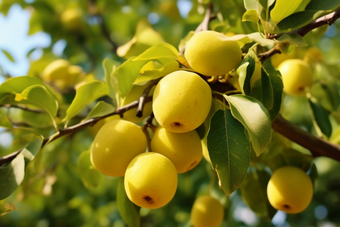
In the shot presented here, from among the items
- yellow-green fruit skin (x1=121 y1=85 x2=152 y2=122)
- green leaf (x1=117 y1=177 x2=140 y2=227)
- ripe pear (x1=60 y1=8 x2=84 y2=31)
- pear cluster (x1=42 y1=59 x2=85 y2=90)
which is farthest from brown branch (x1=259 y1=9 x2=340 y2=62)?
ripe pear (x1=60 y1=8 x2=84 y2=31)

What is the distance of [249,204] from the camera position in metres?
1.23

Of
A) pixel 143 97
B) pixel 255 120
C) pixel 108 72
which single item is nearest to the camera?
pixel 255 120

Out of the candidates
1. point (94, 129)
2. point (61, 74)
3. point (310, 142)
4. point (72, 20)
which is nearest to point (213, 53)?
point (310, 142)

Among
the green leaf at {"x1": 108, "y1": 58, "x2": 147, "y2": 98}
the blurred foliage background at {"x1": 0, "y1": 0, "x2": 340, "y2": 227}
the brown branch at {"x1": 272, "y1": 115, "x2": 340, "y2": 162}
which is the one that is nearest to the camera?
the green leaf at {"x1": 108, "y1": 58, "x2": 147, "y2": 98}

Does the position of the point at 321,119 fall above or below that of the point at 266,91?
below

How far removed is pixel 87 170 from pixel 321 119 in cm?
98

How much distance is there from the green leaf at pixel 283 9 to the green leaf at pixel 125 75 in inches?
15.7

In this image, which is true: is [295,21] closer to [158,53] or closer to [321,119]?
[158,53]

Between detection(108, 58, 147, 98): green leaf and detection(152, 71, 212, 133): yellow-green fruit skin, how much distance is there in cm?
17

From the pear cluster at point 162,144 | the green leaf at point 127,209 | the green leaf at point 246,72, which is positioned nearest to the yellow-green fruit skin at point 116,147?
the pear cluster at point 162,144

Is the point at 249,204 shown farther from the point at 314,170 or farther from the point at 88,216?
the point at 88,216

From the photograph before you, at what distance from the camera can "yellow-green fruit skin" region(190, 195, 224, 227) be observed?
51.1 inches

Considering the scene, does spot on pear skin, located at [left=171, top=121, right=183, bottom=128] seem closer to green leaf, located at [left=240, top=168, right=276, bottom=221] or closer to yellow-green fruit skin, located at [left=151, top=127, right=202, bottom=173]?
yellow-green fruit skin, located at [left=151, top=127, right=202, bottom=173]

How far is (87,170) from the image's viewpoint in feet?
3.95
